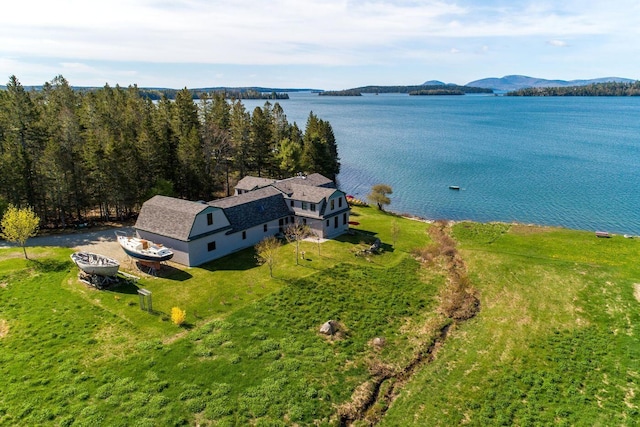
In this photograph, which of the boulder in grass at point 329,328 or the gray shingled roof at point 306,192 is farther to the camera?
the gray shingled roof at point 306,192

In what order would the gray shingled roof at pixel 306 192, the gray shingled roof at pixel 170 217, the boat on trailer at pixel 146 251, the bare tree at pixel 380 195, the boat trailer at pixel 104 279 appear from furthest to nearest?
the bare tree at pixel 380 195, the gray shingled roof at pixel 306 192, the gray shingled roof at pixel 170 217, the boat on trailer at pixel 146 251, the boat trailer at pixel 104 279

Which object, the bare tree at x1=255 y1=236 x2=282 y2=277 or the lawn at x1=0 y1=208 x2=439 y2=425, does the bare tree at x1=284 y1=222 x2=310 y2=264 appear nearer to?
the bare tree at x1=255 y1=236 x2=282 y2=277

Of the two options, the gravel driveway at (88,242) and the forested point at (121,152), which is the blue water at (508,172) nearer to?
the forested point at (121,152)

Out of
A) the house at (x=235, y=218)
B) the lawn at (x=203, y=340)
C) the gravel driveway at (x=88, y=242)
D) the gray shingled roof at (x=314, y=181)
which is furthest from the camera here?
the gray shingled roof at (x=314, y=181)

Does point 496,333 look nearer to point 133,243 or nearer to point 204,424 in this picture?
point 204,424

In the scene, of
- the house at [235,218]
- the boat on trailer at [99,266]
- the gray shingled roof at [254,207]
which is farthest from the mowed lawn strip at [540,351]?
the boat on trailer at [99,266]

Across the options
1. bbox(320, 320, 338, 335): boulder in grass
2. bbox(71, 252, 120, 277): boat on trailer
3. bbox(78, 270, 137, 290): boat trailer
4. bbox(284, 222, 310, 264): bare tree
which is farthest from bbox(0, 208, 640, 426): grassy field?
bbox(284, 222, 310, 264): bare tree

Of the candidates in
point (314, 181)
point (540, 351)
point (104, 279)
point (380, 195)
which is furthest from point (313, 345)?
point (380, 195)
